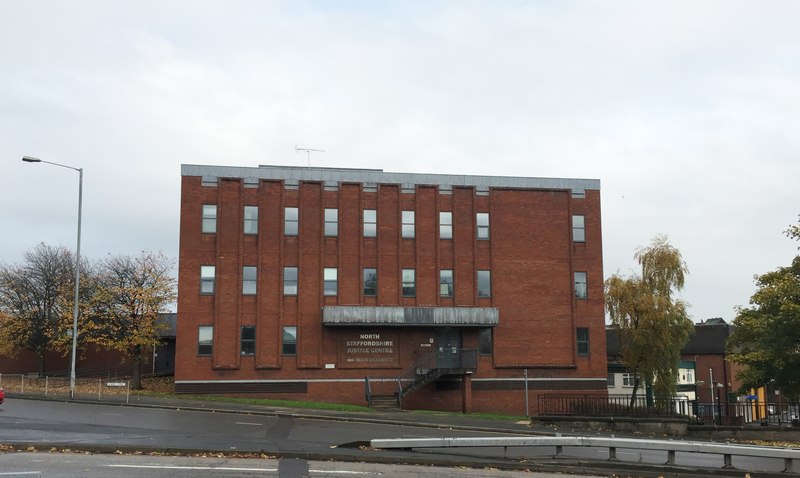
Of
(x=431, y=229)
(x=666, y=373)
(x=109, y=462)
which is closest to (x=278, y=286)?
(x=431, y=229)

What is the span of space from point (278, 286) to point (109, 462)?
27171 mm

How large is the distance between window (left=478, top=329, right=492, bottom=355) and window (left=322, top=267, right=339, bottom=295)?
8.67 m

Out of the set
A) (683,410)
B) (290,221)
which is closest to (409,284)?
(290,221)

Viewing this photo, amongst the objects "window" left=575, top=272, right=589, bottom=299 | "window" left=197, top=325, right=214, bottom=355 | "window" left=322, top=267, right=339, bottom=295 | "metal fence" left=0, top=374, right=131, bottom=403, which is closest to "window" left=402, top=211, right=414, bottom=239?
"window" left=322, top=267, right=339, bottom=295

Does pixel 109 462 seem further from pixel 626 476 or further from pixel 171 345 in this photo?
Answer: pixel 171 345

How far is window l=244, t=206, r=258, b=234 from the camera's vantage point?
4241 cm

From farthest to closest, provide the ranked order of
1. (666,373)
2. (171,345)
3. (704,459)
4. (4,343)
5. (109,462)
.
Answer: (171,345) → (4,343) → (666,373) → (704,459) → (109,462)

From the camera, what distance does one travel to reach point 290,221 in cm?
4288

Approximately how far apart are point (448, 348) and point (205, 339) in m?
13.4

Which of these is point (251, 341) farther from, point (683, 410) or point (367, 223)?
point (683, 410)

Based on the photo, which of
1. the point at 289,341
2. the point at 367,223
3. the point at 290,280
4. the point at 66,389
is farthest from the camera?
the point at 367,223

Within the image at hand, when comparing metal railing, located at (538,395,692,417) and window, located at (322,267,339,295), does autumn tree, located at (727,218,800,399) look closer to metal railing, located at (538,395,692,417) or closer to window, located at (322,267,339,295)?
metal railing, located at (538,395,692,417)

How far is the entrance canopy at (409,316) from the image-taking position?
135 ft

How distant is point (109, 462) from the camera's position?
15062 mm
